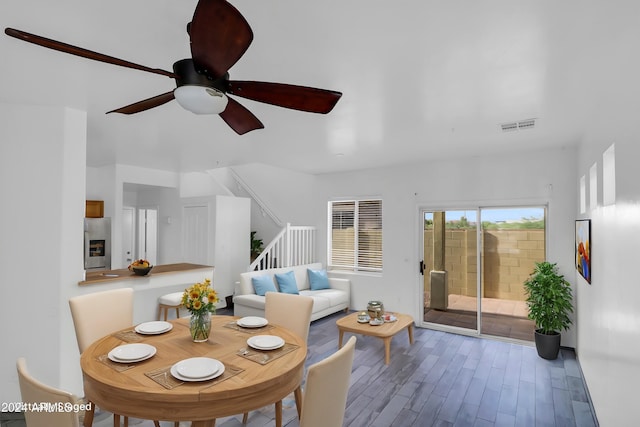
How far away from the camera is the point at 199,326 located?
224cm

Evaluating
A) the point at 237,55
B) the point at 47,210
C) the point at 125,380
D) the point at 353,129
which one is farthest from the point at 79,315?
the point at 353,129

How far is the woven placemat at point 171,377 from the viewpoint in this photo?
64.7 inches

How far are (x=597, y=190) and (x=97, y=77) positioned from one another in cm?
397

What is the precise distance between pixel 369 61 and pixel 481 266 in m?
3.92

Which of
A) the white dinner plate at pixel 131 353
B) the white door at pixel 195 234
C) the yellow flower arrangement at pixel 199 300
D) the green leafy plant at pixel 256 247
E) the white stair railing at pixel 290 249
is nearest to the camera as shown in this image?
the white dinner plate at pixel 131 353

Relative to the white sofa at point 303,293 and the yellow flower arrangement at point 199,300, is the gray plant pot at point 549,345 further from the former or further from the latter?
the yellow flower arrangement at point 199,300

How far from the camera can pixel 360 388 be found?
338 cm

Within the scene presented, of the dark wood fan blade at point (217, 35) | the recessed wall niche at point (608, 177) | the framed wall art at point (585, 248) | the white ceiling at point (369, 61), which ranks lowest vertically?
the framed wall art at point (585, 248)

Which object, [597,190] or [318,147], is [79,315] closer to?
[318,147]

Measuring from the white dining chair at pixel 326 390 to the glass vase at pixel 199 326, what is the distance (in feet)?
3.04

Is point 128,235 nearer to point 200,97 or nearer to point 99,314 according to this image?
point 99,314

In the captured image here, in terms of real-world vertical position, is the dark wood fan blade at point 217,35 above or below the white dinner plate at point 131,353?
above

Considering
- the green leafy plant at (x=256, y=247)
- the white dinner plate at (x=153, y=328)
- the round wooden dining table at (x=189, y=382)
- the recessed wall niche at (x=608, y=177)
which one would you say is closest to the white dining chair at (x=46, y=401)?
the round wooden dining table at (x=189, y=382)

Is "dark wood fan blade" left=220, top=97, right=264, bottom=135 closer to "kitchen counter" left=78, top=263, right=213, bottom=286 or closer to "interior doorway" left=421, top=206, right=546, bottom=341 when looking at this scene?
"kitchen counter" left=78, top=263, right=213, bottom=286
